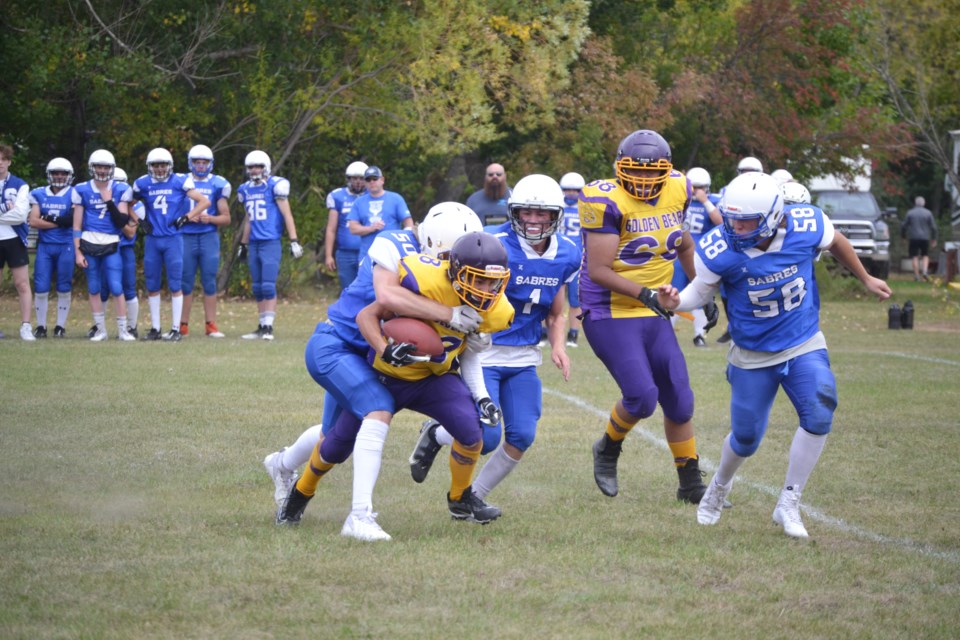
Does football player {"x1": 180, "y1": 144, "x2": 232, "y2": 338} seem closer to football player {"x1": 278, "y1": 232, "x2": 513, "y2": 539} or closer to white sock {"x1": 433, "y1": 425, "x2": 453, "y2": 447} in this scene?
white sock {"x1": 433, "y1": 425, "x2": 453, "y2": 447}

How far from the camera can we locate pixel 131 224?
537 inches

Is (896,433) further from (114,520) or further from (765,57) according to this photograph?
(765,57)

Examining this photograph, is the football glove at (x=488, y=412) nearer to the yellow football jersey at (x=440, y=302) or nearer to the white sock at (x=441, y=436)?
the yellow football jersey at (x=440, y=302)

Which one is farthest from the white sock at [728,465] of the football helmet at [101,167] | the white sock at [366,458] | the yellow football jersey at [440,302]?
the football helmet at [101,167]

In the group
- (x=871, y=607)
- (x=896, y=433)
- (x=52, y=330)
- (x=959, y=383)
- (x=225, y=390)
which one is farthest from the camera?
(x=52, y=330)

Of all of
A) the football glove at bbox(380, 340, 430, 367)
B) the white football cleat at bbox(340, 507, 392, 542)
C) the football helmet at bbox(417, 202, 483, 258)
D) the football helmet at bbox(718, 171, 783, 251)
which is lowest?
the white football cleat at bbox(340, 507, 392, 542)

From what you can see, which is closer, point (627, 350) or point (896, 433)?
point (627, 350)

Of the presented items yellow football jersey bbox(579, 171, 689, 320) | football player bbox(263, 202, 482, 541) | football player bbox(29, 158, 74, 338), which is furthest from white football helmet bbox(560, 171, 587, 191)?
football player bbox(263, 202, 482, 541)

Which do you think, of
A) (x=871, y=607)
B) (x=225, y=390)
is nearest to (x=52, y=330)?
(x=225, y=390)

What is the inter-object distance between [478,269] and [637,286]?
1.44 m

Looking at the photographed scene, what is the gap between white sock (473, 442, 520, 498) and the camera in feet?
20.8

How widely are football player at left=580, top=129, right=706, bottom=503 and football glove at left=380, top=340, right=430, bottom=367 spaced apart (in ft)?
5.07

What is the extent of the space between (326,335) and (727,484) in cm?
202

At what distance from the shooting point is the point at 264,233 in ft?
46.2
